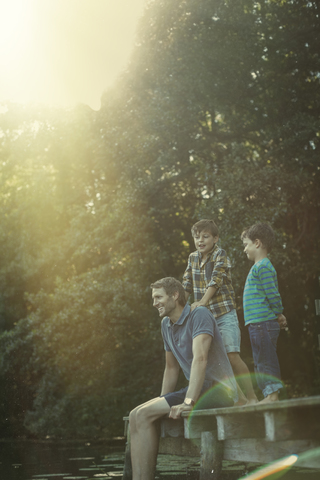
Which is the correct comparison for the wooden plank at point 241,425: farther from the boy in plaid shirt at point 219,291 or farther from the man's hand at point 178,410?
the boy in plaid shirt at point 219,291

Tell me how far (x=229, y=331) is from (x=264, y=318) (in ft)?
1.97

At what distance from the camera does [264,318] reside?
4.96 metres

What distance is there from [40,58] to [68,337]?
793 cm

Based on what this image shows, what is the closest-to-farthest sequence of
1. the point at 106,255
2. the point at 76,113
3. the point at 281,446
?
the point at 281,446
the point at 106,255
the point at 76,113

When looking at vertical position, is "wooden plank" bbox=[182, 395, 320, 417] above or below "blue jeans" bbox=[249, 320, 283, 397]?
below

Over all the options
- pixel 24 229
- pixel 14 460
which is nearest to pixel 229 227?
pixel 14 460

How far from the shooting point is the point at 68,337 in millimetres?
13750

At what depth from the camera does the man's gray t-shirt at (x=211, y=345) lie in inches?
172

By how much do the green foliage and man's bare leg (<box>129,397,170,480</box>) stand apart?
Answer: 7765mm

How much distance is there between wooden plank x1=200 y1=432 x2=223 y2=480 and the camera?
3947 mm

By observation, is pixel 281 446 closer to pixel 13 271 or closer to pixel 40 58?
pixel 13 271

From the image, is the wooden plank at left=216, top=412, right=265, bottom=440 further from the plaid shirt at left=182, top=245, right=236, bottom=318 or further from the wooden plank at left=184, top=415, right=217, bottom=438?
the plaid shirt at left=182, top=245, right=236, bottom=318

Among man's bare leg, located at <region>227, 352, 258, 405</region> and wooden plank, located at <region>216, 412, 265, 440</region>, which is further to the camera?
man's bare leg, located at <region>227, 352, 258, 405</region>

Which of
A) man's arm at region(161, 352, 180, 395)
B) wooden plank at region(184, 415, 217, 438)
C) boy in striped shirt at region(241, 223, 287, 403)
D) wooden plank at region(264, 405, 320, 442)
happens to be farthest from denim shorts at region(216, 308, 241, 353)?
wooden plank at region(264, 405, 320, 442)
